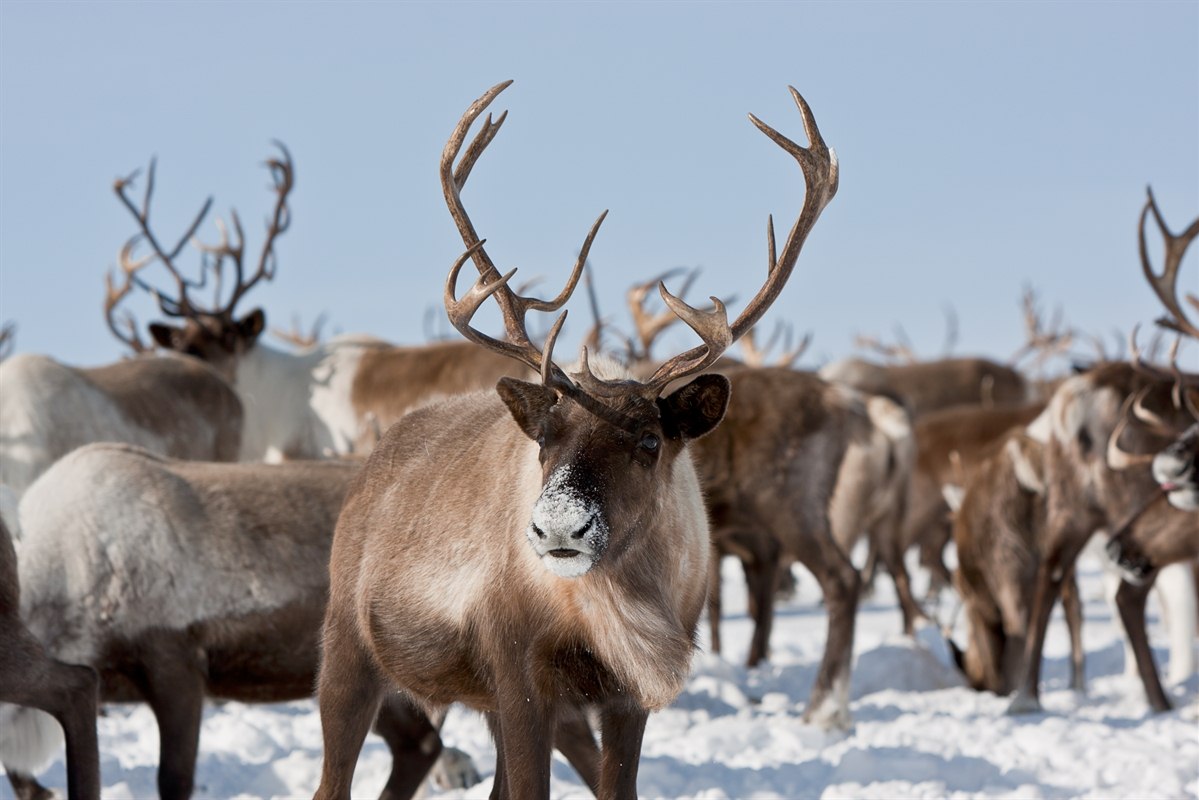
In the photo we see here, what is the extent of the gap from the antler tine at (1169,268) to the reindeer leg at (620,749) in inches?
196

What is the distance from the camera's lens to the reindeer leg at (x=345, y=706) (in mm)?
4246

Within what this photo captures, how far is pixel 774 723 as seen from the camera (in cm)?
684

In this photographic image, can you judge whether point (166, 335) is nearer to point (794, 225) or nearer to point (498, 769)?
point (498, 769)

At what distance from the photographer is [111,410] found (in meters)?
8.52

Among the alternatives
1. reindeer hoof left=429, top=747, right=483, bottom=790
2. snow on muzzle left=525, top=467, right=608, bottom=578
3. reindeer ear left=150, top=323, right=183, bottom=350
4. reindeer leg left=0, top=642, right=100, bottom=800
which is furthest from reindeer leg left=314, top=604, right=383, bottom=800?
reindeer ear left=150, top=323, right=183, bottom=350

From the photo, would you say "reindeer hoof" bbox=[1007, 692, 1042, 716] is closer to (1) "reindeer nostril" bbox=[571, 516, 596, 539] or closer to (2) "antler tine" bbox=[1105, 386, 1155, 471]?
(2) "antler tine" bbox=[1105, 386, 1155, 471]

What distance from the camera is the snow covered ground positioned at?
219 inches

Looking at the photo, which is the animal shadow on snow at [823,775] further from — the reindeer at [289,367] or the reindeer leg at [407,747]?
the reindeer at [289,367]

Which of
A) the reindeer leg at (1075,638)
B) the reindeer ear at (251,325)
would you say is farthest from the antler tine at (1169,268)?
the reindeer ear at (251,325)

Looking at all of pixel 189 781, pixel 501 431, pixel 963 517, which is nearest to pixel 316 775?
pixel 189 781

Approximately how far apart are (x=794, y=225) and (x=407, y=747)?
2.14m

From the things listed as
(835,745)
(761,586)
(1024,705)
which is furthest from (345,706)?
(761,586)

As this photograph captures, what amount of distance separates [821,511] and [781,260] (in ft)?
11.5

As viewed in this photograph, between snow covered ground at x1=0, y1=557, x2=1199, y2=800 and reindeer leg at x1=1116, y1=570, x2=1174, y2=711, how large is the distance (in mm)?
94
